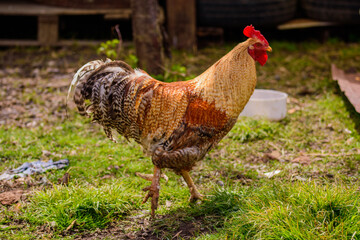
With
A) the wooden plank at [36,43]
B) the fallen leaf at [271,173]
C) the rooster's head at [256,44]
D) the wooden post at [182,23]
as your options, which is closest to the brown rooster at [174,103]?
the rooster's head at [256,44]

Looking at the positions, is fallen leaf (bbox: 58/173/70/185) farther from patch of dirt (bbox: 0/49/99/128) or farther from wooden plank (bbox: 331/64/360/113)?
wooden plank (bbox: 331/64/360/113)

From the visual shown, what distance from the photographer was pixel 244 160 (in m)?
4.48

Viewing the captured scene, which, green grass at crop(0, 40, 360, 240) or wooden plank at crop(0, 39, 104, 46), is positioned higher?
wooden plank at crop(0, 39, 104, 46)

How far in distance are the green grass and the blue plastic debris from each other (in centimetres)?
8

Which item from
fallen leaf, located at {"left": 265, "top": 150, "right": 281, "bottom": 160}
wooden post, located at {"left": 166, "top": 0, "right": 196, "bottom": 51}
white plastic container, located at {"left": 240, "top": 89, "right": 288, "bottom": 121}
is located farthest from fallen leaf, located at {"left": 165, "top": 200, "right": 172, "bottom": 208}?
wooden post, located at {"left": 166, "top": 0, "right": 196, "bottom": 51}

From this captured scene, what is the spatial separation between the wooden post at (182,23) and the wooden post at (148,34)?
253cm

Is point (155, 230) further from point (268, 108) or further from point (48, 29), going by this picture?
point (48, 29)

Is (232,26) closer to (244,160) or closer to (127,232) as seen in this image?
(244,160)

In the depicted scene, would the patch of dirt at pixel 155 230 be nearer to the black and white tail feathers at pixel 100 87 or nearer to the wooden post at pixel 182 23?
the black and white tail feathers at pixel 100 87

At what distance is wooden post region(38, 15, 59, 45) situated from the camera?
26.8ft

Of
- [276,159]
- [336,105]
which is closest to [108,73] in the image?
[276,159]

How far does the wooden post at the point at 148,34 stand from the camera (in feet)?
17.4

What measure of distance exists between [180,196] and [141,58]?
2.37m

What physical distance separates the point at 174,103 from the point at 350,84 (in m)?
3.42
